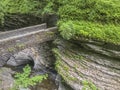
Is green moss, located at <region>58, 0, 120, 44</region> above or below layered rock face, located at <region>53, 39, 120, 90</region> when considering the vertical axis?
above

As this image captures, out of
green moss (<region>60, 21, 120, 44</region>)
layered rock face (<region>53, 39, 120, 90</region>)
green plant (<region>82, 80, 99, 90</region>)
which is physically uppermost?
green moss (<region>60, 21, 120, 44</region>)

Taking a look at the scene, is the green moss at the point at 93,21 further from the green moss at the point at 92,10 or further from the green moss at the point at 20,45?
the green moss at the point at 20,45

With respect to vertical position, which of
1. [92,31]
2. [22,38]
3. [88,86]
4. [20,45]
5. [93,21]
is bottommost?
[88,86]

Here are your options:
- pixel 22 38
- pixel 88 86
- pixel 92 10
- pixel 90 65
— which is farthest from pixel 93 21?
pixel 22 38

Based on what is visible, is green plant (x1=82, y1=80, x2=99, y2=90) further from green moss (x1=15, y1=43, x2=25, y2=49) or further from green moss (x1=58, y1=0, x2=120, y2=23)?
green moss (x1=15, y1=43, x2=25, y2=49)

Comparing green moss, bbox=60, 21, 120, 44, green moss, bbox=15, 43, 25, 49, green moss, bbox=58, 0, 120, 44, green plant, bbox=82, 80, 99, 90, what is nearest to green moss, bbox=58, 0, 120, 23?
green moss, bbox=58, 0, 120, 44

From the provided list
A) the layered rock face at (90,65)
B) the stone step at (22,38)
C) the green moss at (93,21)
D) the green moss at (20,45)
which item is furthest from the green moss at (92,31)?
the green moss at (20,45)

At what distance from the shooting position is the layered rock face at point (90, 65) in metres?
3.93

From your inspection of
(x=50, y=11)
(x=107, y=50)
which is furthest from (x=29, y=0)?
(x=107, y=50)

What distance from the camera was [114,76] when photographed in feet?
13.0

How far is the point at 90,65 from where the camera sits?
4090 mm

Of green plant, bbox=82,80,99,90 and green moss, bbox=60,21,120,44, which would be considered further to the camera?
green plant, bbox=82,80,99,90

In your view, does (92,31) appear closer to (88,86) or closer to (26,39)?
(88,86)

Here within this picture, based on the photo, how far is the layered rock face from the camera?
12.9ft
